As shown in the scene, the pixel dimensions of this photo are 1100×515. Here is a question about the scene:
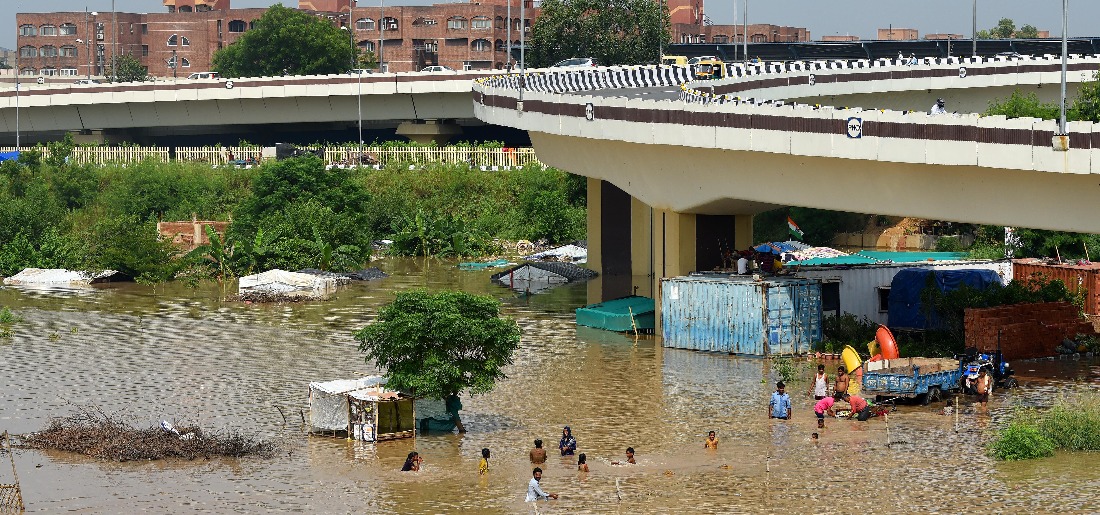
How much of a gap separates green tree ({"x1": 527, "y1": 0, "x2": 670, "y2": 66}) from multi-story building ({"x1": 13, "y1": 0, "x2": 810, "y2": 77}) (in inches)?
774

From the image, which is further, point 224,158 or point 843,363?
point 224,158

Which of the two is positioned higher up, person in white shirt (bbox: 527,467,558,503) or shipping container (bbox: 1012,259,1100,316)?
shipping container (bbox: 1012,259,1100,316)

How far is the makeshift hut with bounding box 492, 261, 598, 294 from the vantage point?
169 feet

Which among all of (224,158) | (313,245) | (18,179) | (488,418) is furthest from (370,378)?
(224,158)

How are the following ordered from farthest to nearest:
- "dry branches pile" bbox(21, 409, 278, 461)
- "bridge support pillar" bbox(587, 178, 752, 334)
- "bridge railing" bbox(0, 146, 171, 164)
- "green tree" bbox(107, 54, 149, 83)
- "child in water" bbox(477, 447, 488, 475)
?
"green tree" bbox(107, 54, 149, 83) → "bridge railing" bbox(0, 146, 171, 164) → "bridge support pillar" bbox(587, 178, 752, 334) → "dry branches pile" bbox(21, 409, 278, 461) → "child in water" bbox(477, 447, 488, 475)

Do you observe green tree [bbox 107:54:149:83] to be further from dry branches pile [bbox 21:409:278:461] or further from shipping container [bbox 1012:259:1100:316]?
dry branches pile [bbox 21:409:278:461]

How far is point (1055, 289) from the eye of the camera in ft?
124

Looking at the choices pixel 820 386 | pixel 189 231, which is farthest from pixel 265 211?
pixel 820 386

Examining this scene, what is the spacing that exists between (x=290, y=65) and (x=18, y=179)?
54.8 metres

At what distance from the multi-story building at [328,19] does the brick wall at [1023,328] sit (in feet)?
297

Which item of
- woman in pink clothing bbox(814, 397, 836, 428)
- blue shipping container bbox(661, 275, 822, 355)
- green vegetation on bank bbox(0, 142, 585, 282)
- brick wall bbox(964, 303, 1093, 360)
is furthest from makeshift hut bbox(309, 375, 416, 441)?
green vegetation on bank bbox(0, 142, 585, 282)

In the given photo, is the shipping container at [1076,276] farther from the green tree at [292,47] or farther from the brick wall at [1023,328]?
the green tree at [292,47]

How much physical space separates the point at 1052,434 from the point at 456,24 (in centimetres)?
12127

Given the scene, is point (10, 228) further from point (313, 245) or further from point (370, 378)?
point (370, 378)
